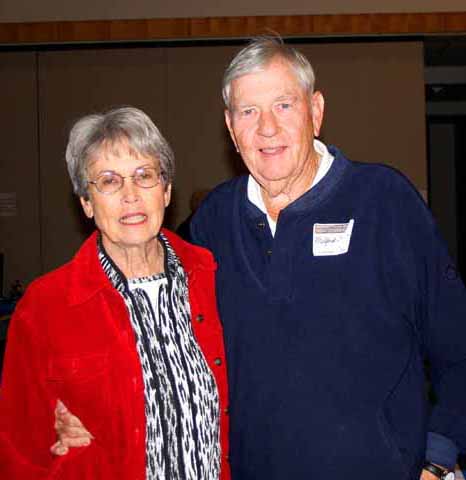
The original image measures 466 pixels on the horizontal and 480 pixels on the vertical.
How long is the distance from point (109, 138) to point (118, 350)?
62 cm

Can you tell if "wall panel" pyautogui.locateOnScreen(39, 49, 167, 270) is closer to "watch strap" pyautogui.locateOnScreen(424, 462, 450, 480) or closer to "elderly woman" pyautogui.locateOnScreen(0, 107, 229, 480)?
"elderly woman" pyautogui.locateOnScreen(0, 107, 229, 480)

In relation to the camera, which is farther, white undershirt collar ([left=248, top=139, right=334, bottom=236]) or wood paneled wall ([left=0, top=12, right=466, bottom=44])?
wood paneled wall ([left=0, top=12, right=466, bottom=44])

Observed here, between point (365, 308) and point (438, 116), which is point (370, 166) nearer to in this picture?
point (365, 308)

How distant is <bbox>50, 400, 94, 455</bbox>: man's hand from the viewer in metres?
1.82

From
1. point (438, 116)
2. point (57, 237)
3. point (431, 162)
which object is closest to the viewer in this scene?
point (57, 237)

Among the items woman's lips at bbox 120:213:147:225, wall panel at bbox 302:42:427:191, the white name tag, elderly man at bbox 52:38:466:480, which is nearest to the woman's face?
woman's lips at bbox 120:213:147:225

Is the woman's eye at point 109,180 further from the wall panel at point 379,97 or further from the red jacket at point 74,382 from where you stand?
the wall panel at point 379,97

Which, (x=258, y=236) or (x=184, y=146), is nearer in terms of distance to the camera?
(x=258, y=236)

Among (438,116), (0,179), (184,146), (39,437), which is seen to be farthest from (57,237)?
(438,116)

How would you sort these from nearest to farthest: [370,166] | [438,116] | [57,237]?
[370,166] < [57,237] < [438,116]

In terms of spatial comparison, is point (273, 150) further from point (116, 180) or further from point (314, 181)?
point (116, 180)

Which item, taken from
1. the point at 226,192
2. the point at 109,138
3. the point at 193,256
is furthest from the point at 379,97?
the point at 109,138

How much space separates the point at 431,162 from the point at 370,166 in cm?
1285

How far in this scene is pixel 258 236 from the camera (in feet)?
6.59
